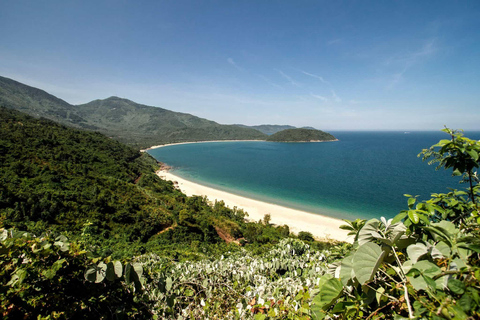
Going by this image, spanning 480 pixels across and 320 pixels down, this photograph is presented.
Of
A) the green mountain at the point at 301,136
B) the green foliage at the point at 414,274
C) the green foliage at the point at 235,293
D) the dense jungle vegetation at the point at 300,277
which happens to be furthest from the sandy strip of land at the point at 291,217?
the green mountain at the point at 301,136

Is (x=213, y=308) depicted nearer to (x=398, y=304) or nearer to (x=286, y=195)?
(x=398, y=304)

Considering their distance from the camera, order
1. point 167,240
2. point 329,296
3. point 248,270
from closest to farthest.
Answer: point 329,296
point 248,270
point 167,240

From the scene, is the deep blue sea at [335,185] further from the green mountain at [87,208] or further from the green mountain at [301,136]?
the green mountain at [301,136]

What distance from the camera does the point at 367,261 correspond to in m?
1.08

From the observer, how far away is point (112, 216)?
17516 mm

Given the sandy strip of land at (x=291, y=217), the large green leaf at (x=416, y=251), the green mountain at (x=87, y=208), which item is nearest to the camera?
the large green leaf at (x=416, y=251)

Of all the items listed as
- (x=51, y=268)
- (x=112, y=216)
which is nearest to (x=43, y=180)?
(x=112, y=216)

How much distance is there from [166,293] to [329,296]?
176cm

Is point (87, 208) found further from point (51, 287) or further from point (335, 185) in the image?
point (335, 185)

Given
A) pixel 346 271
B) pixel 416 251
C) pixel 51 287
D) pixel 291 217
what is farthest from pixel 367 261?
pixel 291 217

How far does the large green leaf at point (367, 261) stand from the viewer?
3.38 feet

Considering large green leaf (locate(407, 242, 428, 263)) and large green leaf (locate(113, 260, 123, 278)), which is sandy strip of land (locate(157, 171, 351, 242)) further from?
large green leaf (locate(113, 260, 123, 278))

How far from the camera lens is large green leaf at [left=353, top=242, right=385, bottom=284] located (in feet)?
3.38

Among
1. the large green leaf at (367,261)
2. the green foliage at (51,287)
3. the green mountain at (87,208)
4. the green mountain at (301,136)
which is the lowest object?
the green mountain at (87,208)
